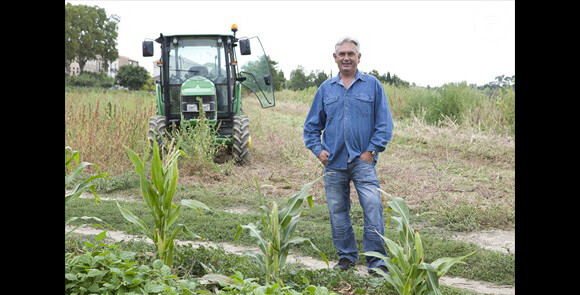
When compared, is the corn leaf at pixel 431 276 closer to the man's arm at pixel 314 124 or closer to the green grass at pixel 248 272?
the green grass at pixel 248 272

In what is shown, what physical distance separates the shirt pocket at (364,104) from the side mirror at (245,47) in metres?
6.10

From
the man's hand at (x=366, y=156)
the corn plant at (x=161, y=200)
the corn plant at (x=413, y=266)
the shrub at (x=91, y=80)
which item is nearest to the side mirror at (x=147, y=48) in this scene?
the man's hand at (x=366, y=156)

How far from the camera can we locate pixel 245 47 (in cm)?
1055

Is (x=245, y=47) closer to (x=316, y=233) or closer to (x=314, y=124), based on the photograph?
(x=316, y=233)

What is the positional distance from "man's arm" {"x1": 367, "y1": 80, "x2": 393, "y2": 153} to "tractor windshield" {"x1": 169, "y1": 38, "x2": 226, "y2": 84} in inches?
275

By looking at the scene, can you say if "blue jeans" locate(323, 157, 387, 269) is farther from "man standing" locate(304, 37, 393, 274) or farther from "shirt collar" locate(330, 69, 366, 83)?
"shirt collar" locate(330, 69, 366, 83)

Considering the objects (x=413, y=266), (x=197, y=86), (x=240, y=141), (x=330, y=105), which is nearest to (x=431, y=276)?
(x=413, y=266)

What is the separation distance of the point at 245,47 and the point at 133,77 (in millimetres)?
49516

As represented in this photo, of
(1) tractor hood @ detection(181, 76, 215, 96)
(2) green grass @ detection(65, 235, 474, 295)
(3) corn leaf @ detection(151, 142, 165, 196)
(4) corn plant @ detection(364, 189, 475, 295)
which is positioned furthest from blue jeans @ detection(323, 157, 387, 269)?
(1) tractor hood @ detection(181, 76, 215, 96)

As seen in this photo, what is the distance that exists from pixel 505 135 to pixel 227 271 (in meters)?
12.4

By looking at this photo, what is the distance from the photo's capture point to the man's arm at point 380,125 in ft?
15.1

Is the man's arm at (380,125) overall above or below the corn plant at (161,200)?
above
